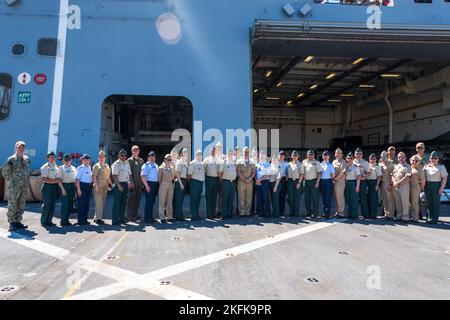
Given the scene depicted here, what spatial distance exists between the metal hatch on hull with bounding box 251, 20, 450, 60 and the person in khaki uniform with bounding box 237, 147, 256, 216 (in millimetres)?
4343

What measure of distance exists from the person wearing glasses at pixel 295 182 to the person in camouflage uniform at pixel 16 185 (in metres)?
5.59

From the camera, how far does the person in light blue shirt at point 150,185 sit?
24.1 feet

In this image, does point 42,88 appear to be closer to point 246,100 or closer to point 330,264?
point 246,100

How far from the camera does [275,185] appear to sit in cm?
804

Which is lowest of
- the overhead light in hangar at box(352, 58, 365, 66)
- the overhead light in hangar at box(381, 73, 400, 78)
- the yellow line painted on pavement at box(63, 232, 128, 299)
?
the yellow line painted on pavement at box(63, 232, 128, 299)

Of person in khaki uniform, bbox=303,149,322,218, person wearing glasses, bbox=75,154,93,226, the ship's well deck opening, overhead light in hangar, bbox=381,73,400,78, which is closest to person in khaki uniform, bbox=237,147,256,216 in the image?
person in khaki uniform, bbox=303,149,322,218

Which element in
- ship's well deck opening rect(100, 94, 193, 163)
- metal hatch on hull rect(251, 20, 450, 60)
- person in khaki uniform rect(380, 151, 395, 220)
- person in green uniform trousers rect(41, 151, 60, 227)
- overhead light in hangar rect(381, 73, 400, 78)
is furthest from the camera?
overhead light in hangar rect(381, 73, 400, 78)

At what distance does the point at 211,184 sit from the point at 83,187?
2.69 m

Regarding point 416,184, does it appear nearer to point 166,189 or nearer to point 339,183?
point 339,183

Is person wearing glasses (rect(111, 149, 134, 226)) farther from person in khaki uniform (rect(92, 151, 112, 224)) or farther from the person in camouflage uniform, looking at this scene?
the person in camouflage uniform

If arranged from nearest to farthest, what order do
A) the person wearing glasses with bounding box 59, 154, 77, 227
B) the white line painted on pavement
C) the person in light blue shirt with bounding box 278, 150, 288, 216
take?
1. the white line painted on pavement
2. the person wearing glasses with bounding box 59, 154, 77, 227
3. the person in light blue shirt with bounding box 278, 150, 288, 216

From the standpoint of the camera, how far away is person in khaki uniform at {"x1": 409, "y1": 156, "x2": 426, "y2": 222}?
7.83 metres

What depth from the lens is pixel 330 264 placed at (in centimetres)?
452

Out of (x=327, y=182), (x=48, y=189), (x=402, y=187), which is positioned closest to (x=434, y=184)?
(x=402, y=187)
